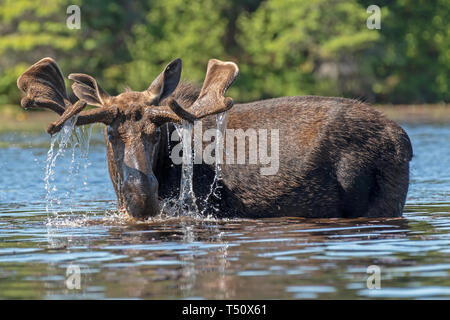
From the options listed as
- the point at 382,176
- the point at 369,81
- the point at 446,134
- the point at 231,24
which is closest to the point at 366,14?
the point at 369,81

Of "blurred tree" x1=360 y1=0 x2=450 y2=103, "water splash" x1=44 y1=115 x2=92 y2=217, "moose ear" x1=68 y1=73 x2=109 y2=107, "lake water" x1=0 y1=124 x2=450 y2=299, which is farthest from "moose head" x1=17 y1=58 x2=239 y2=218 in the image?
"blurred tree" x1=360 y1=0 x2=450 y2=103

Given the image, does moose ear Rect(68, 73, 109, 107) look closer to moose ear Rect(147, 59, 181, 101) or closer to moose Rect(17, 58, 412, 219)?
moose Rect(17, 58, 412, 219)

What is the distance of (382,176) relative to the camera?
38.4 feet

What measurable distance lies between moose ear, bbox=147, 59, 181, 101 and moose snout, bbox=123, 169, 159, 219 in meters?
1.21

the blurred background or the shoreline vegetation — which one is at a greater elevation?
the blurred background

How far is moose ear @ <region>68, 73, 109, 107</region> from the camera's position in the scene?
11.8 m

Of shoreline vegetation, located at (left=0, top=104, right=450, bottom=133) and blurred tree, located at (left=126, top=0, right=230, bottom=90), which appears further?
blurred tree, located at (left=126, top=0, right=230, bottom=90)

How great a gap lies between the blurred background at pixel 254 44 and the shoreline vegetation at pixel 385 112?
1595 mm

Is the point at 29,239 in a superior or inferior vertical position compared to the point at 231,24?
inferior

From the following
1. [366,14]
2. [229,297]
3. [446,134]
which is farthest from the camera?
[366,14]

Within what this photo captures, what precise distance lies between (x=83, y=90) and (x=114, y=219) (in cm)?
159

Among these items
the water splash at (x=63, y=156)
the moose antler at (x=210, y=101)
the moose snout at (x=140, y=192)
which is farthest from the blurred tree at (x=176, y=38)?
the moose snout at (x=140, y=192)

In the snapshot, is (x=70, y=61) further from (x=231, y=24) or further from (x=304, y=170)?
(x=304, y=170)

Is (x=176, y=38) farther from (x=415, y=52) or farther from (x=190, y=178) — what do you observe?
(x=190, y=178)
